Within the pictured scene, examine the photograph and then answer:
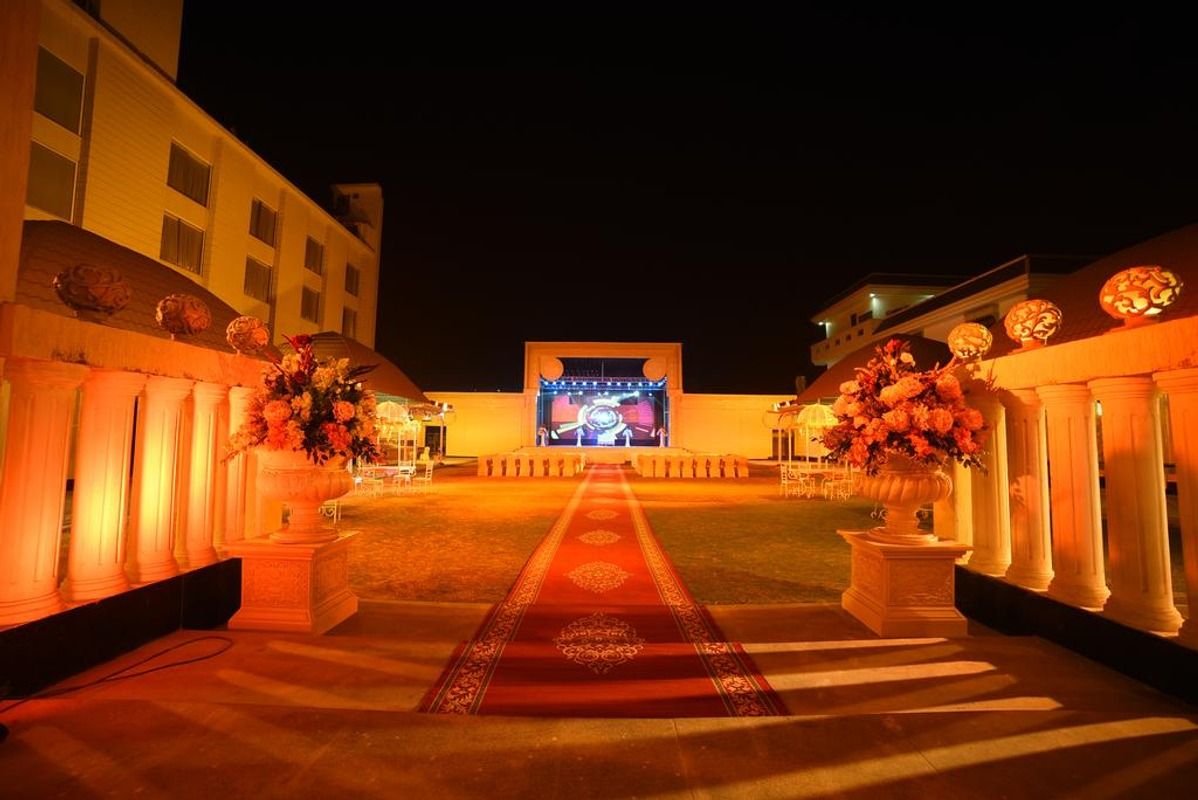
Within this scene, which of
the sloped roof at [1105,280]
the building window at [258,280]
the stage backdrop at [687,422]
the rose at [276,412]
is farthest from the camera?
the stage backdrop at [687,422]

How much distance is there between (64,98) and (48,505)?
11758 mm

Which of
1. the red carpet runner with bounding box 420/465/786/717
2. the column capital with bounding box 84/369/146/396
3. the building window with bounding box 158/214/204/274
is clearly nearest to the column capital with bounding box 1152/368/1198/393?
the red carpet runner with bounding box 420/465/786/717

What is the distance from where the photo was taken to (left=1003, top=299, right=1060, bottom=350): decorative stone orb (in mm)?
2969

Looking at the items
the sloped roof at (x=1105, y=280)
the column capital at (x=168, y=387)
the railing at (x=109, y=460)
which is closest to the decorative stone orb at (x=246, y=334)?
the railing at (x=109, y=460)

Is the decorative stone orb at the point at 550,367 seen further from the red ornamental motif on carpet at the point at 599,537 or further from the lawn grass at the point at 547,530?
the red ornamental motif on carpet at the point at 599,537

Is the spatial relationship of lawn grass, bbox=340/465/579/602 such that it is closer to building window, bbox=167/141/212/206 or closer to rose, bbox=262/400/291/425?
rose, bbox=262/400/291/425

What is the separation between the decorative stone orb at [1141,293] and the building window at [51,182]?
13804mm

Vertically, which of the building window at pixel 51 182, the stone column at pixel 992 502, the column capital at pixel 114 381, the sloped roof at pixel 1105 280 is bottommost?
the stone column at pixel 992 502

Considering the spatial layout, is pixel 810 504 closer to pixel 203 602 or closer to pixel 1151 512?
pixel 1151 512

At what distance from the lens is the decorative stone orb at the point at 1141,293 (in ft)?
7.83

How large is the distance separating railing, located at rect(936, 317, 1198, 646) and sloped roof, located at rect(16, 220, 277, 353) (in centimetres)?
663

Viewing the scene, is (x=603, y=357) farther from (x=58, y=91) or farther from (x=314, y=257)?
(x=58, y=91)

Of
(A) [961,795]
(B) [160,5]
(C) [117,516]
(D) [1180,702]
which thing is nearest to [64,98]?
(B) [160,5]

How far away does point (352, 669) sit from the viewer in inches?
99.3
